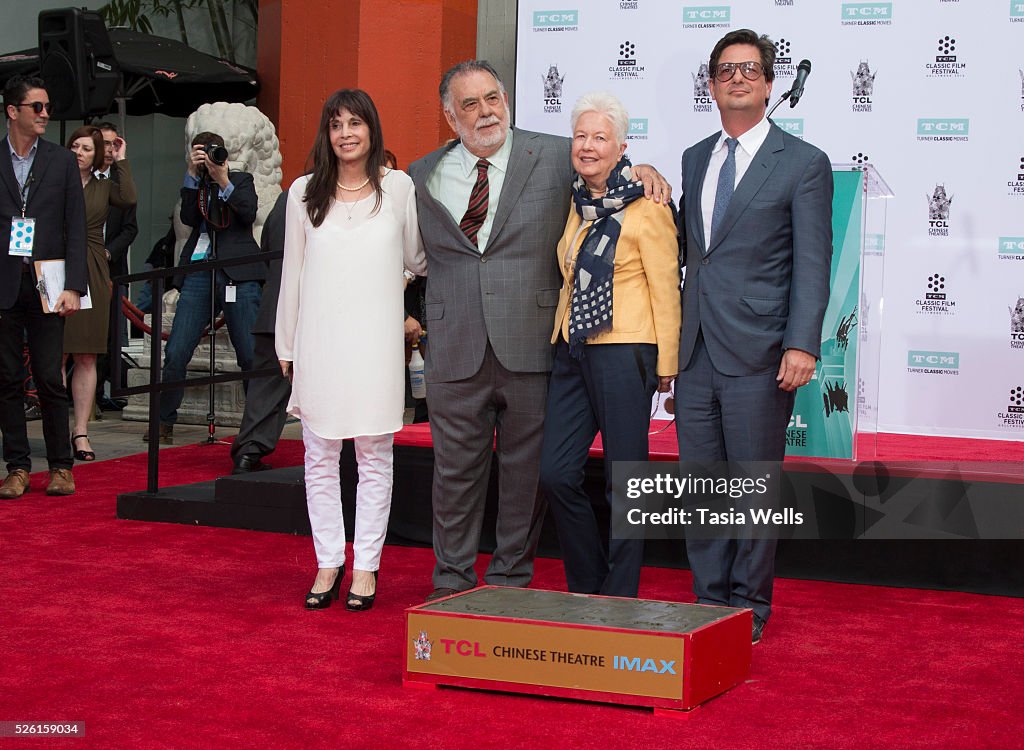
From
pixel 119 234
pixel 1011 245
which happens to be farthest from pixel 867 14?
pixel 119 234

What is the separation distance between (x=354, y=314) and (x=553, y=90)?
3.85 m

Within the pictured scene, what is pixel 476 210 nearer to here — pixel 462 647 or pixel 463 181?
pixel 463 181

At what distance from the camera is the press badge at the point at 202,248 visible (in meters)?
6.70

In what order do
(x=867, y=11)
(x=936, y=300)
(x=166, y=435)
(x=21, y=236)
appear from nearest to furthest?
(x=21, y=236)
(x=936, y=300)
(x=867, y=11)
(x=166, y=435)

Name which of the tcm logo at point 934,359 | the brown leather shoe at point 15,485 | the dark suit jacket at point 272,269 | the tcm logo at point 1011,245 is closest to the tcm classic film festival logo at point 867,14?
the tcm logo at point 1011,245

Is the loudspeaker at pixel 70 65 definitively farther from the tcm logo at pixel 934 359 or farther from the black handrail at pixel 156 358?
the tcm logo at pixel 934 359

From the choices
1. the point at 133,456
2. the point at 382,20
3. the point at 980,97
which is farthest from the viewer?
the point at 382,20

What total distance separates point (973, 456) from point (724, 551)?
67.6 inches

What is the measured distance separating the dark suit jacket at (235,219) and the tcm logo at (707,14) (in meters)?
2.49

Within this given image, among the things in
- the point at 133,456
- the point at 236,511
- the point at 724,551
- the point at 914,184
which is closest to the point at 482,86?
the point at 724,551

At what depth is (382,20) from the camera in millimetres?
8273

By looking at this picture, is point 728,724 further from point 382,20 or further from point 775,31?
point 382,20

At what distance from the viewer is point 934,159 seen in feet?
21.1

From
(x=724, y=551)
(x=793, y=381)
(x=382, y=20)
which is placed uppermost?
(x=382, y=20)
